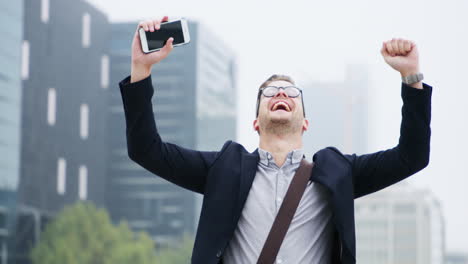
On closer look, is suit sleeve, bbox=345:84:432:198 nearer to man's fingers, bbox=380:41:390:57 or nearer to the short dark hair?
man's fingers, bbox=380:41:390:57

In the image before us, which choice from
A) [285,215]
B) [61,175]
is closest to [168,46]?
[285,215]

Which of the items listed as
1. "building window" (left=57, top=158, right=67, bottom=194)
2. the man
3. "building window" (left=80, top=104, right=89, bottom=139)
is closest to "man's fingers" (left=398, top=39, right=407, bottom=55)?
the man

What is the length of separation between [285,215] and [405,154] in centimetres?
60

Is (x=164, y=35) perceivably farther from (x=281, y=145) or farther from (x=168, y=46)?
(x=281, y=145)

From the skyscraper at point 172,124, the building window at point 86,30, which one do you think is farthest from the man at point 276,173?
the skyscraper at point 172,124

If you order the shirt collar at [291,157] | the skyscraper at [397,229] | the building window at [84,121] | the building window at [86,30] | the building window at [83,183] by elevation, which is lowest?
the skyscraper at [397,229]

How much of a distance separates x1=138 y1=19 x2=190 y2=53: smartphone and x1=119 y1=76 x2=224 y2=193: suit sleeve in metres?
0.15

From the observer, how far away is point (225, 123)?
351 feet

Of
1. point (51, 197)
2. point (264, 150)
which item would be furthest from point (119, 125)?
point (264, 150)

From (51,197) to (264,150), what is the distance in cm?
7116

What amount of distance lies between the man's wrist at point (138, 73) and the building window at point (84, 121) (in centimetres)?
8034

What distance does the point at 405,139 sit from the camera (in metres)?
4.14

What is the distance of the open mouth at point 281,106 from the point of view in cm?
431

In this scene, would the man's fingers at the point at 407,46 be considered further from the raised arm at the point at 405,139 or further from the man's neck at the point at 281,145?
the man's neck at the point at 281,145
